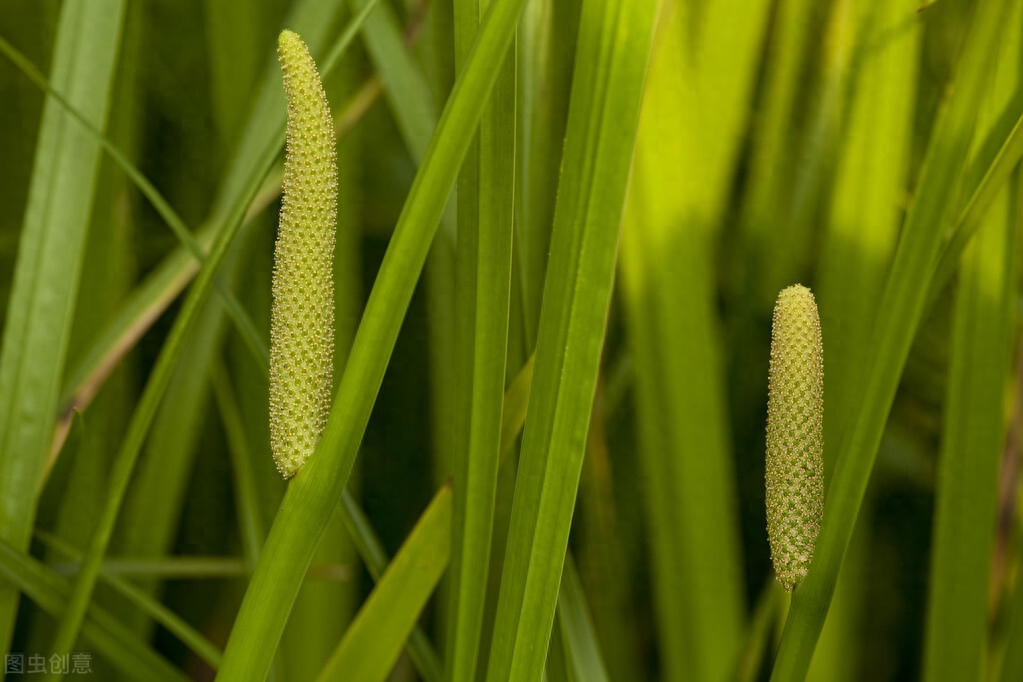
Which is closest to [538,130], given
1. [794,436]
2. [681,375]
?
[681,375]

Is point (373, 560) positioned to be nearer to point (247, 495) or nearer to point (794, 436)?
point (247, 495)

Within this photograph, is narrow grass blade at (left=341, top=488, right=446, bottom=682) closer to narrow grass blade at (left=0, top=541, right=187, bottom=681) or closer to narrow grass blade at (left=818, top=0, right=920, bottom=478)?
narrow grass blade at (left=0, top=541, right=187, bottom=681)

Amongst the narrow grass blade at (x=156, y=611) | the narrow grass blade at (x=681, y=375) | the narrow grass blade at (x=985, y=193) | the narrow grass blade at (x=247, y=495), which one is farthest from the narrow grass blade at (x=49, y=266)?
the narrow grass blade at (x=985, y=193)

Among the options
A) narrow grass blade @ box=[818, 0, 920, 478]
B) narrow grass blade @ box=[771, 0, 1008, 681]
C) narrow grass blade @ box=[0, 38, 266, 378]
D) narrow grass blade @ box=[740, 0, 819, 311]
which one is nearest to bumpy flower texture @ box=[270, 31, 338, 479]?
narrow grass blade @ box=[0, 38, 266, 378]

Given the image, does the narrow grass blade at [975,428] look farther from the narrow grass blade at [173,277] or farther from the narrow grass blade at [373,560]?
the narrow grass blade at [173,277]

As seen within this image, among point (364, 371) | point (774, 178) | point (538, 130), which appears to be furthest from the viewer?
point (774, 178)
